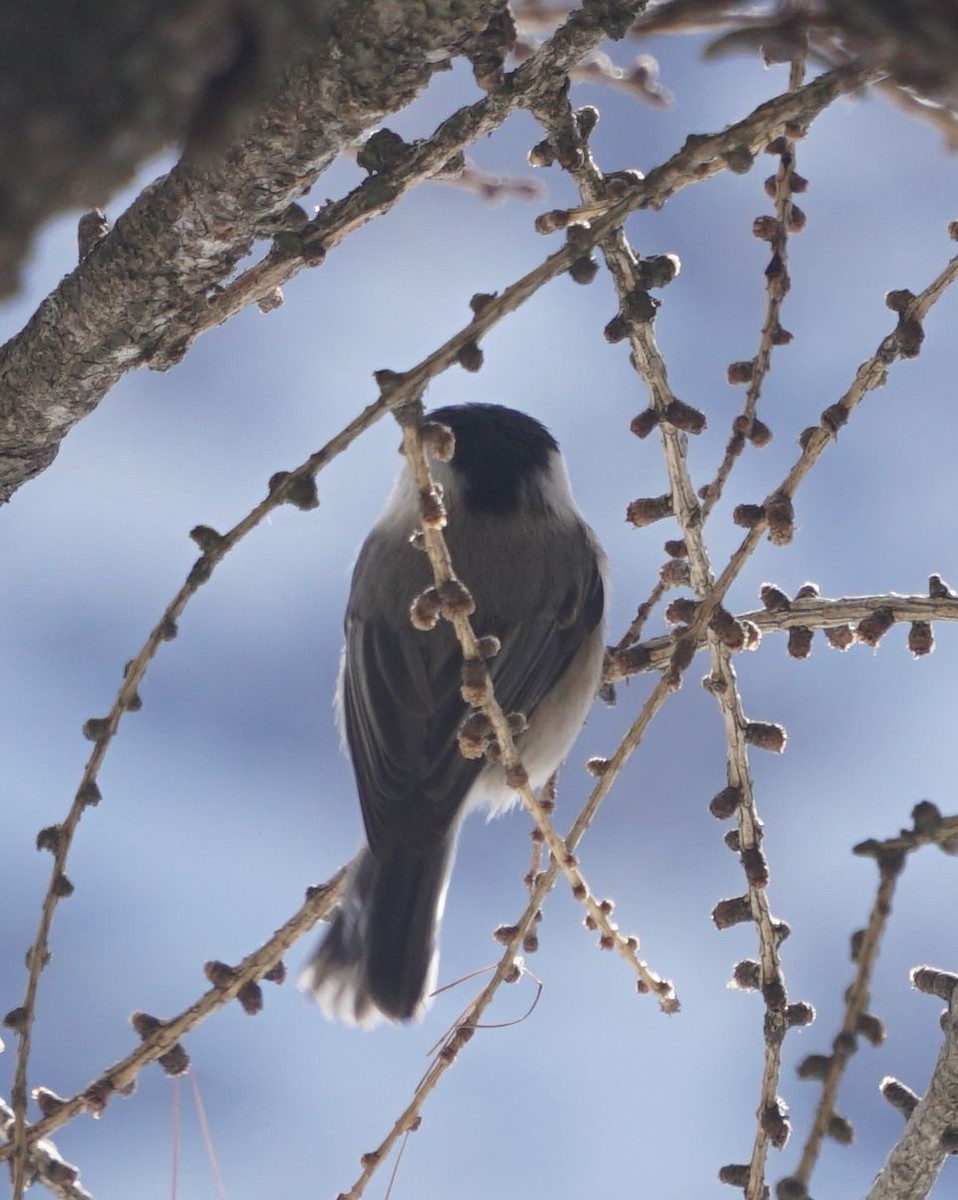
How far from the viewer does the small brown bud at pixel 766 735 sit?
1486 mm

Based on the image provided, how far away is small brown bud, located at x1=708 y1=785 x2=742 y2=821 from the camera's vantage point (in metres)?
1.41

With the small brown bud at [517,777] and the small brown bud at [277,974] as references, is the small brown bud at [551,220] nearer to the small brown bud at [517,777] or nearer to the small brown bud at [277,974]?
the small brown bud at [517,777]

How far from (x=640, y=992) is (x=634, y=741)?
0.35 meters

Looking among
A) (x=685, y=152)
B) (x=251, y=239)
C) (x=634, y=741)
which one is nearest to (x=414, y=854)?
(x=634, y=741)

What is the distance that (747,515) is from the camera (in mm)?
1422

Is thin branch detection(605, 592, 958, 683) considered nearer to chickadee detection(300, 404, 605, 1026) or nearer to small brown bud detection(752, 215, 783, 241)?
small brown bud detection(752, 215, 783, 241)

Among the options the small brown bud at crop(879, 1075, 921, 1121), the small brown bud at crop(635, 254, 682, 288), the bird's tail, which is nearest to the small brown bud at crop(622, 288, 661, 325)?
the small brown bud at crop(635, 254, 682, 288)

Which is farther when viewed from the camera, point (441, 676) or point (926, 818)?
point (441, 676)

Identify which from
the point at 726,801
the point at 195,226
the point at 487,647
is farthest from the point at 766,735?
the point at 195,226

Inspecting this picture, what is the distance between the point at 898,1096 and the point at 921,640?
51 cm

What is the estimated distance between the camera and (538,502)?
2725mm

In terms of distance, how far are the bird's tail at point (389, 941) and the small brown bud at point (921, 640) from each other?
1030mm

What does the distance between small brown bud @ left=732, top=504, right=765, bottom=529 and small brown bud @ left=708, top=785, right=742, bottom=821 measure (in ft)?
0.95

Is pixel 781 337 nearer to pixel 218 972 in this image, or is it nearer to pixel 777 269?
pixel 777 269
